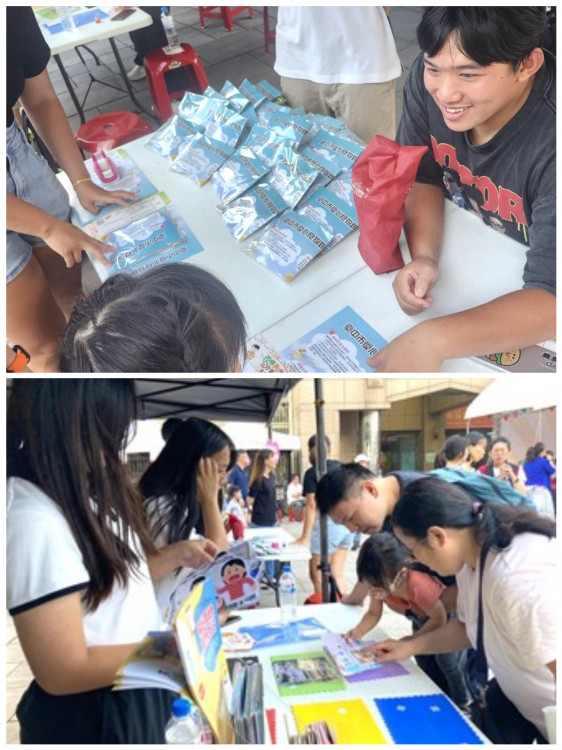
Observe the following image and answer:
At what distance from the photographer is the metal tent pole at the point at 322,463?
3.41 feet

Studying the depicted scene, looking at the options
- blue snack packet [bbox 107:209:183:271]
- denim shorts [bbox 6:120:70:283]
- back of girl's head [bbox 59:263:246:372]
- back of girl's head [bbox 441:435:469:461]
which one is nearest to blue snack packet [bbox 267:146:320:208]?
blue snack packet [bbox 107:209:183:271]

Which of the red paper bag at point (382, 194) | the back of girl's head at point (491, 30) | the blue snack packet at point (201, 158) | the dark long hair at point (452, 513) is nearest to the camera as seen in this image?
the back of girl's head at point (491, 30)

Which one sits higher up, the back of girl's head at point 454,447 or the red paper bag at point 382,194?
the red paper bag at point 382,194

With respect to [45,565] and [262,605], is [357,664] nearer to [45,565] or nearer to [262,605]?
[262,605]

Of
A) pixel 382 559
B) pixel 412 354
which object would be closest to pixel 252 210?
pixel 412 354

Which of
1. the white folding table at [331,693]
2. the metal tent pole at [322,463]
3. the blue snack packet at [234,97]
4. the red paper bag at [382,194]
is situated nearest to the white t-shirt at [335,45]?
the blue snack packet at [234,97]

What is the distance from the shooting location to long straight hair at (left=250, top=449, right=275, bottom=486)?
1110 mm

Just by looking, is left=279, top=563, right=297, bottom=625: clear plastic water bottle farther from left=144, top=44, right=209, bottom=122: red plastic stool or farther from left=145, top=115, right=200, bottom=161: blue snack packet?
left=144, top=44, right=209, bottom=122: red plastic stool

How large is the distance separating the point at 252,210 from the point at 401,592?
906 millimetres

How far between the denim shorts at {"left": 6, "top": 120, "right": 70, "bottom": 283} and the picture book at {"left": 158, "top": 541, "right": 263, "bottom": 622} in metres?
0.71

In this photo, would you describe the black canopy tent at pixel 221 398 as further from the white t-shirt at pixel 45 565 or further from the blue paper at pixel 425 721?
the blue paper at pixel 425 721

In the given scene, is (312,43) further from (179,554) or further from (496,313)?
(179,554)

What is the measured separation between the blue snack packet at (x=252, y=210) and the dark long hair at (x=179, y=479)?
0.40m

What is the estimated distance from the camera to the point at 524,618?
37.0 inches
